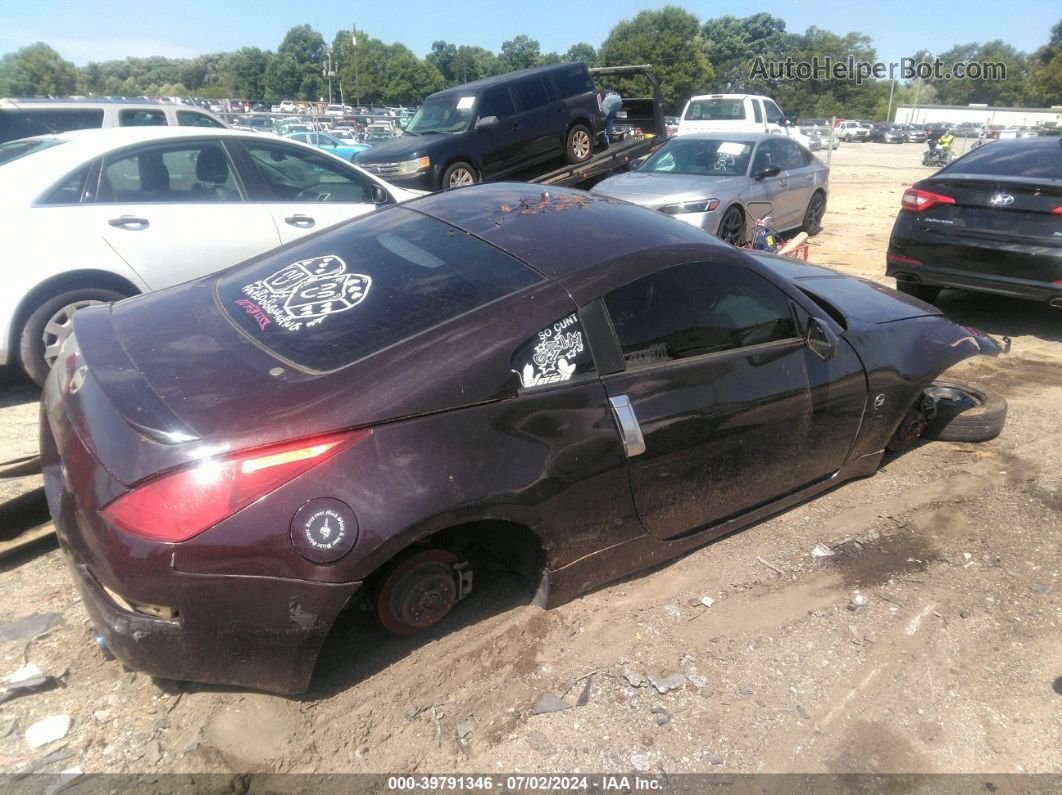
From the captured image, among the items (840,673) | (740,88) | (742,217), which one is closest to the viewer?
(840,673)

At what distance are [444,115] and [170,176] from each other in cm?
685

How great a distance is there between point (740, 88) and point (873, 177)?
6508 cm

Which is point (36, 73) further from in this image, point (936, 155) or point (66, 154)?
point (66, 154)

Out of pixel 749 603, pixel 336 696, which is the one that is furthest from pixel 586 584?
pixel 336 696

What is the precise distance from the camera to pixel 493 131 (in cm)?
1123

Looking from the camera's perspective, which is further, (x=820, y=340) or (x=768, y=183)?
(x=768, y=183)

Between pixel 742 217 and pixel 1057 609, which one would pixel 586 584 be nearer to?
pixel 1057 609

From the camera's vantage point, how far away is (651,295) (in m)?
2.93

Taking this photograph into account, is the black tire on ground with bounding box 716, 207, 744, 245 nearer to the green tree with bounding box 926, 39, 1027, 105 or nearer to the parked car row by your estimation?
the parked car row

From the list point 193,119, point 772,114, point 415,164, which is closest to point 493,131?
point 415,164

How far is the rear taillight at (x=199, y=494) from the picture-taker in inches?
82.0

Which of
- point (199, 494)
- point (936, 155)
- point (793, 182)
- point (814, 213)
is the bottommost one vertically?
point (936, 155)

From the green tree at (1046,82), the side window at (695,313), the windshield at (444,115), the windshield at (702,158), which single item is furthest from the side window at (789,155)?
the green tree at (1046,82)

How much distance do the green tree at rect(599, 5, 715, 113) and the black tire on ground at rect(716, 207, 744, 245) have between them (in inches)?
2710
